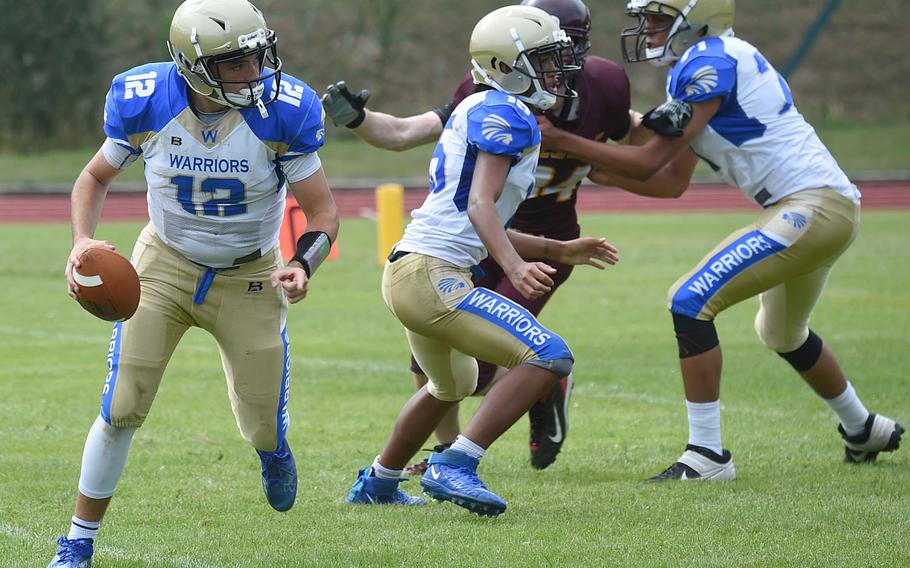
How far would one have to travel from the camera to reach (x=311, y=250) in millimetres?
4199

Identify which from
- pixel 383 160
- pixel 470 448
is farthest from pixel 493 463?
pixel 383 160

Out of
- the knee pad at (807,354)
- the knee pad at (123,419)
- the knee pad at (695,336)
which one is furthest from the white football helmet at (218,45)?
the knee pad at (807,354)

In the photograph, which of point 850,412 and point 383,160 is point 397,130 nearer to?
point 850,412

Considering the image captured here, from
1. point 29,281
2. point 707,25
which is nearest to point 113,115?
point 707,25

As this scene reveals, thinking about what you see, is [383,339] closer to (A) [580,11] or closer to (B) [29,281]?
(A) [580,11]

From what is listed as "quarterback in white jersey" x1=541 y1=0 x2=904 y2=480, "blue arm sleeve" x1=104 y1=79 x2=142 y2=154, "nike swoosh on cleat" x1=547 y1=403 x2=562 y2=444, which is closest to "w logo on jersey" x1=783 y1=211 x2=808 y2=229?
"quarterback in white jersey" x1=541 y1=0 x2=904 y2=480

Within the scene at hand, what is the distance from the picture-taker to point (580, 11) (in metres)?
5.72

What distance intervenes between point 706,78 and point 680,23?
0.35m

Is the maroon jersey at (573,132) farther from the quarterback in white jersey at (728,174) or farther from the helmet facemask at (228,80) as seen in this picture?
the helmet facemask at (228,80)

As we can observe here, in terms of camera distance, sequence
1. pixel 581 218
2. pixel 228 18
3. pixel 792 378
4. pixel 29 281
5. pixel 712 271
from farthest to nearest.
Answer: pixel 581 218 < pixel 29 281 < pixel 792 378 < pixel 712 271 < pixel 228 18

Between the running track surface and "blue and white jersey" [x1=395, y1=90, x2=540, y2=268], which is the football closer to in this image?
"blue and white jersey" [x1=395, y1=90, x2=540, y2=268]

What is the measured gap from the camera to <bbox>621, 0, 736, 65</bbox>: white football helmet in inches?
221

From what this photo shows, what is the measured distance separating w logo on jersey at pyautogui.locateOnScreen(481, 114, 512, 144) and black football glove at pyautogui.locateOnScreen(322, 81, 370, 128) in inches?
38.6

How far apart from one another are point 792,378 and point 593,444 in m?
2.35
